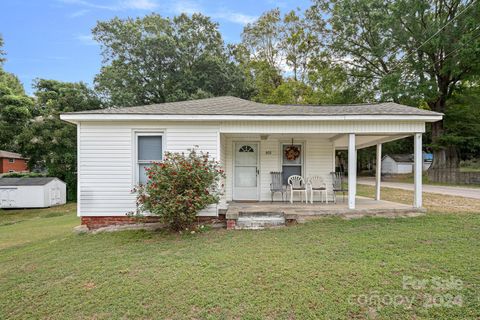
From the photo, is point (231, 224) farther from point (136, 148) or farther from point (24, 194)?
point (24, 194)

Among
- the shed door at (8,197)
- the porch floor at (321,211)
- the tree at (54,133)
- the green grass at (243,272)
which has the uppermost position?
the tree at (54,133)

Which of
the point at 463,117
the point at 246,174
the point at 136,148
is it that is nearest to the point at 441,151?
the point at 463,117

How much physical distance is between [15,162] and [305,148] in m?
31.5

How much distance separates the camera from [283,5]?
22516 mm

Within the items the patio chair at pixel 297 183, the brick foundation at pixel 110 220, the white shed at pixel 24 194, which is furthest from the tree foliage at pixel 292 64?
the brick foundation at pixel 110 220

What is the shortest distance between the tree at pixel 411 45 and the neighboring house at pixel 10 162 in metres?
30.7

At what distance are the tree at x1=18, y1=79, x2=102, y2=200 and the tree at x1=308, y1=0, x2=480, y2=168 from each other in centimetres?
2065

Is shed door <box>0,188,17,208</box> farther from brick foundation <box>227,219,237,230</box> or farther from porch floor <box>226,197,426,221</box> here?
brick foundation <box>227,219,237,230</box>

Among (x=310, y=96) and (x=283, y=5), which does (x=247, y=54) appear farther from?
(x=310, y=96)

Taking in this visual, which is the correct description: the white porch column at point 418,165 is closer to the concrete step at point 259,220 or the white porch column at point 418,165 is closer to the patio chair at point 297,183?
the patio chair at point 297,183

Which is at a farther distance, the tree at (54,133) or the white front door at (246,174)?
the tree at (54,133)

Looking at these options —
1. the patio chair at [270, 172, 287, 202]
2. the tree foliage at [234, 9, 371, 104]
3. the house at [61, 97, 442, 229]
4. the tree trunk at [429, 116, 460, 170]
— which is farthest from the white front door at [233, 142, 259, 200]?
the tree trunk at [429, 116, 460, 170]

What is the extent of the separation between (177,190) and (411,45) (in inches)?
819

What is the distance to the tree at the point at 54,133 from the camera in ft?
55.2
